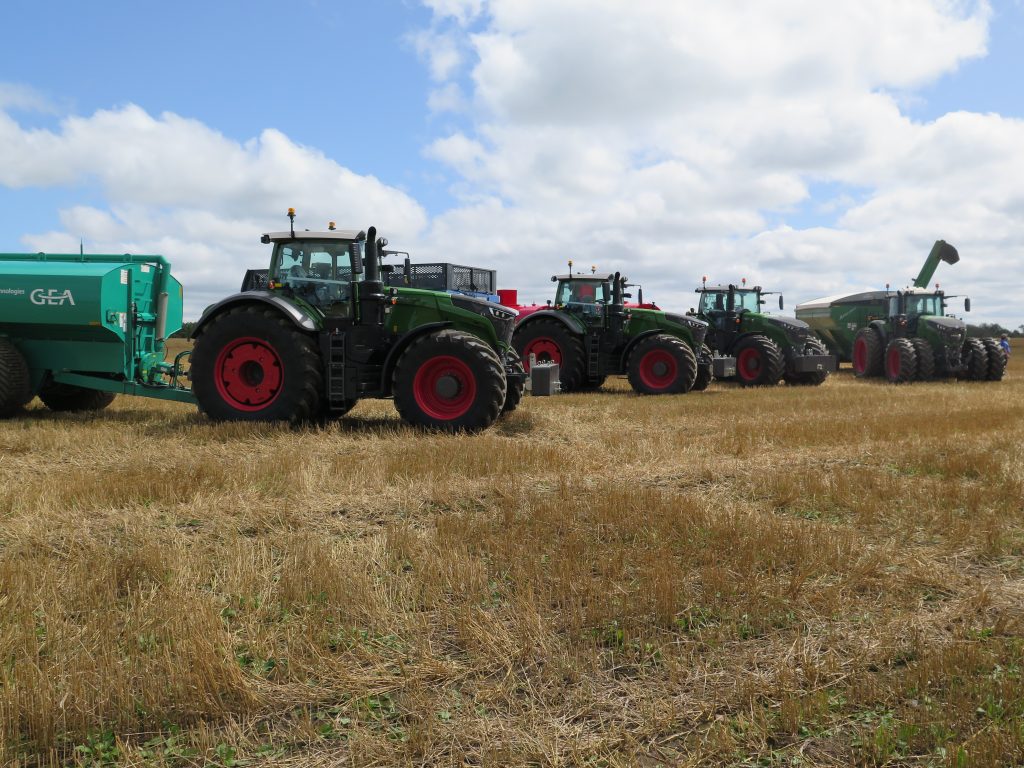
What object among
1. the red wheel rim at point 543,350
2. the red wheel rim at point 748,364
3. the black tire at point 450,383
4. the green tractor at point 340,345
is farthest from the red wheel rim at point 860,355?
the black tire at point 450,383

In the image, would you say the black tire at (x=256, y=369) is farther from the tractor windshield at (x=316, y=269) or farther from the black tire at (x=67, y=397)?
the black tire at (x=67, y=397)

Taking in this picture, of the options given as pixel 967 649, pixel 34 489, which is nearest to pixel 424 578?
pixel 967 649

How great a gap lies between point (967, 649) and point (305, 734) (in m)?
2.43

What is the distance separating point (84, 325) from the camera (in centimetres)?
935

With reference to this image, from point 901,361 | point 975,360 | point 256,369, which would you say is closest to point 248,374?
point 256,369

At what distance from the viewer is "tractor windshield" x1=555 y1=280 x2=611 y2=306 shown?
14.8 meters

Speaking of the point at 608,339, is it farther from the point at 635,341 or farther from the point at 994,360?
the point at 994,360

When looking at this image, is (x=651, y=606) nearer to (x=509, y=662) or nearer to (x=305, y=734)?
(x=509, y=662)

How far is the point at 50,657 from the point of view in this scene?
2.98 meters

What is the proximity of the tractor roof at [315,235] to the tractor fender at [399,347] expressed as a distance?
1247 mm

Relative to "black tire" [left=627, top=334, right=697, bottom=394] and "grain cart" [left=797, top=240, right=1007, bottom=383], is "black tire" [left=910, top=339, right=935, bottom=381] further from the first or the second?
"black tire" [left=627, top=334, right=697, bottom=394]

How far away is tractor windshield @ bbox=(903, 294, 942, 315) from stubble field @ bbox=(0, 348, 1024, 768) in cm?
1405

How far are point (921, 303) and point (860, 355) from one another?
6.10 feet

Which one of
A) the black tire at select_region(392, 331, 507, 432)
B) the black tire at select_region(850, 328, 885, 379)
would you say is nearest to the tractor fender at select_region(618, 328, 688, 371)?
the black tire at select_region(392, 331, 507, 432)
